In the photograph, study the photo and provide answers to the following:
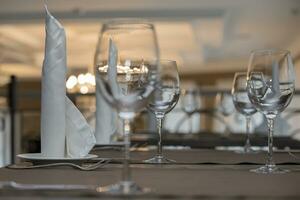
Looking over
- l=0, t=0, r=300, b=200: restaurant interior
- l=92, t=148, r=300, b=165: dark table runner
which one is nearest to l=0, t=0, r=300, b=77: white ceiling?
l=0, t=0, r=300, b=200: restaurant interior

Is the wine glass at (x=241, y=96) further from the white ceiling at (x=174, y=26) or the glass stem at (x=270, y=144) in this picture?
the white ceiling at (x=174, y=26)

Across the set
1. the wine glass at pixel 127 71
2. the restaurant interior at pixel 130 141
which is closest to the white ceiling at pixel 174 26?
the restaurant interior at pixel 130 141

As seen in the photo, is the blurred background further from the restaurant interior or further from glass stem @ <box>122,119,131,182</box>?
glass stem @ <box>122,119,131,182</box>

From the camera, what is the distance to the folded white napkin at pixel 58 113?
0.94 m

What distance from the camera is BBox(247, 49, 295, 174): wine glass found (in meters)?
0.86

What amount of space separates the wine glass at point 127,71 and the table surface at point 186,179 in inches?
Result: 2.1

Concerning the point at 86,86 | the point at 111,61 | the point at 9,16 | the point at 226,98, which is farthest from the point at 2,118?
the point at 86,86

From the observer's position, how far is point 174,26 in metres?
7.71

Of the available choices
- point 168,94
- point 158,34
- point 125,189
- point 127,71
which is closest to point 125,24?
point 127,71

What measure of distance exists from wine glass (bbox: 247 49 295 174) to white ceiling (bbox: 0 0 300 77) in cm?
516

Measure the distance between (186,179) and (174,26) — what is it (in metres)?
7.10

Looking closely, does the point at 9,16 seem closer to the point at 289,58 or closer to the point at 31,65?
the point at 31,65

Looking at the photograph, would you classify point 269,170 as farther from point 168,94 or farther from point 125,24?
point 125,24

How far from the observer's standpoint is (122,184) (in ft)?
1.98
